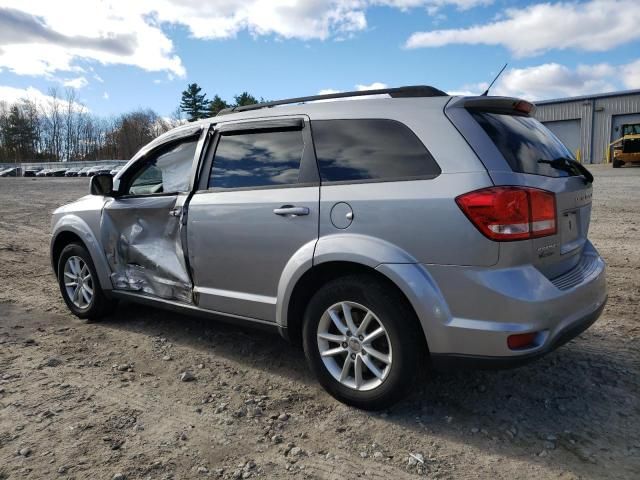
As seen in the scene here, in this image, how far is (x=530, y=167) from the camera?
288 centimetres

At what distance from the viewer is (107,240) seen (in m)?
4.63

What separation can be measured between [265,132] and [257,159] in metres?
0.20

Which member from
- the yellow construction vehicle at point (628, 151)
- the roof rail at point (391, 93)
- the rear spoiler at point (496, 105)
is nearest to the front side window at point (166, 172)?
the roof rail at point (391, 93)

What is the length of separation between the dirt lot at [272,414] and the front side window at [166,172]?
4.25 ft

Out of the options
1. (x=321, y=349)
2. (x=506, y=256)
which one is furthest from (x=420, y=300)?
(x=321, y=349)

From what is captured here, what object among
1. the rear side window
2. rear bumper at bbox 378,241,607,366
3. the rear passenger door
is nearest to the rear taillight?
rear bumper at bbox 378,241,607,366

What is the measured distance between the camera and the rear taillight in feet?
8.59

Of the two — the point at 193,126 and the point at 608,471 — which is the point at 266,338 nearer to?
the point at 193,126

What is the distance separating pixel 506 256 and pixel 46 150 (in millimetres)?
107708

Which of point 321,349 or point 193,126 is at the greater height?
point 193,126

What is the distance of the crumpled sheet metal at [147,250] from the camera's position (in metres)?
4.04

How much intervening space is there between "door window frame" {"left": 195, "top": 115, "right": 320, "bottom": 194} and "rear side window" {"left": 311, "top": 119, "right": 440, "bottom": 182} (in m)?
0.06

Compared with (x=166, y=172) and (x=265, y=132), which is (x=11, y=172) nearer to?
(x=166, y=172)

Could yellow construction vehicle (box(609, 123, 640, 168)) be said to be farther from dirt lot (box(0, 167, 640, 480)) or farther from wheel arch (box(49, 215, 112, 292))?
wheel arch (box(49, 215, 112, 292))
